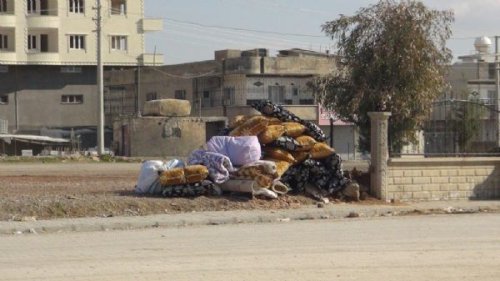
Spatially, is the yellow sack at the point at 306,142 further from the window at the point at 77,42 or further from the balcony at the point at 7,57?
the window at the point at 77,42

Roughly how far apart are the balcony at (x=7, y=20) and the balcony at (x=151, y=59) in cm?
1116

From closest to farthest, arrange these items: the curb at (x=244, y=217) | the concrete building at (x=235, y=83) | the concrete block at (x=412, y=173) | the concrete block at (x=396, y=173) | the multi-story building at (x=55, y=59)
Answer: the curb at (x=244, y=217) < the concrete block at (x=396, y=173) < the concrete block at (x=412, y=173) < the concrete building at (x=235, y=83) < the multi-story building at (x=55, y=59)

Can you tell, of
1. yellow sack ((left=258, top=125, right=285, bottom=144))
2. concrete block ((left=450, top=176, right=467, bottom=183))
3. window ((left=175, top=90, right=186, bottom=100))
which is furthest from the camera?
window ((left=175, top=90, right=186, bottom=100))

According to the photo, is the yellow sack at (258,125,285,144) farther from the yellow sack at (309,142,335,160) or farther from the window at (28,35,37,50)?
the window at (28,35,37,50)

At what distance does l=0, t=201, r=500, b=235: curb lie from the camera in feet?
60.7

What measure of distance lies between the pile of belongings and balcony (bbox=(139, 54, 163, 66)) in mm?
54027

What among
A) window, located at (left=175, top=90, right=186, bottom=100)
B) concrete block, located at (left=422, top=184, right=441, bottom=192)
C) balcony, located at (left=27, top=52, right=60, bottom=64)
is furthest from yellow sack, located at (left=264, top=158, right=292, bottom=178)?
balcony, located at (left=27, top=52, right=60, bottom=64)

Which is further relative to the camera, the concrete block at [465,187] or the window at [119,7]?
the window at [119,7]

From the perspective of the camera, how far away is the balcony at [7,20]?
72.0 meters

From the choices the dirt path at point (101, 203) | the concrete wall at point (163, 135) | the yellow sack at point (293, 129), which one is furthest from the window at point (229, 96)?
the yellow sack at point (293, 129)

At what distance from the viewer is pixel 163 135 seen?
183ft

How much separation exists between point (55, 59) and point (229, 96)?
1874 cm

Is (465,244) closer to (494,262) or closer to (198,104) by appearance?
(494,262)

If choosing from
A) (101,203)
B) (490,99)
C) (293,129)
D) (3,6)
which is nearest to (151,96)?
(3,6)
